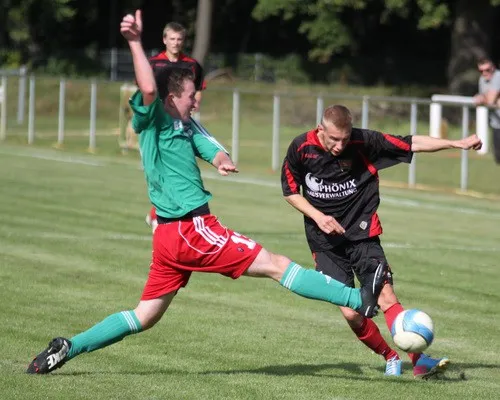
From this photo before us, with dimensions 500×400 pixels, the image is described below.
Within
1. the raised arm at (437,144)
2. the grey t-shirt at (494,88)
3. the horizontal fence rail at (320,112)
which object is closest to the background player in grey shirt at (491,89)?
the grey t-shirt at (494,88)

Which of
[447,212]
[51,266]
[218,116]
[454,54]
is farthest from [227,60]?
[51,266]

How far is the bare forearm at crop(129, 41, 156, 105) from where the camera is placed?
7.39m

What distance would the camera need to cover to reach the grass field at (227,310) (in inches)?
311

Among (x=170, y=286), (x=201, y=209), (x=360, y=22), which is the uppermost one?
(x=360, y=22)

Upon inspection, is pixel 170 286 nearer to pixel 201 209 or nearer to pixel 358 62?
pixel 201 209

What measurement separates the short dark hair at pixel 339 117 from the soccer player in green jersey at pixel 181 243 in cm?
72

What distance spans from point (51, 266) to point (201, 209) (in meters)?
5.10

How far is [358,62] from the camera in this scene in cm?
5959

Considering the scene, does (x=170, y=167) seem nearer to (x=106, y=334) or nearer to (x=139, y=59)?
(x=139, y=59)

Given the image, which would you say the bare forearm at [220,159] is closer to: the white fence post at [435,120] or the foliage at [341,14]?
the white fence post at [435,120]

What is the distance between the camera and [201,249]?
301 inches

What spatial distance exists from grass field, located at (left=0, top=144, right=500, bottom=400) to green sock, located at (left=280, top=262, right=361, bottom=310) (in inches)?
22.0

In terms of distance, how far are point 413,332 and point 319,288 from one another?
0.60 metres

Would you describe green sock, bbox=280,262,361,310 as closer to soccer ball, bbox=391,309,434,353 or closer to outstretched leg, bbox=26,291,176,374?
soccer ball, bbox=391,309,434,353
